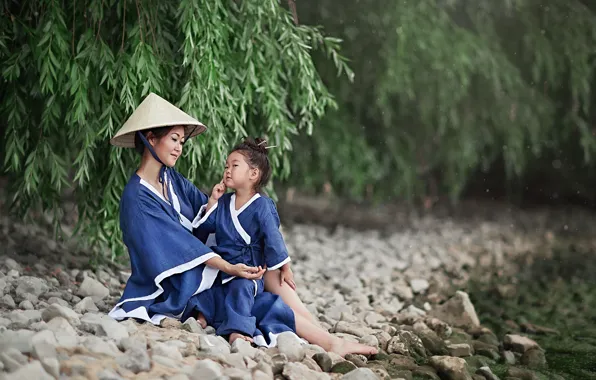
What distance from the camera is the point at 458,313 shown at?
4961mm

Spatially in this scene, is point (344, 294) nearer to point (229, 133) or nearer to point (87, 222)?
point (229, 133)

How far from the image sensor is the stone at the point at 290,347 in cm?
331

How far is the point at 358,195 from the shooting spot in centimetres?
809

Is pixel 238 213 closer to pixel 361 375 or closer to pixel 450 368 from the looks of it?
pixel 361 375

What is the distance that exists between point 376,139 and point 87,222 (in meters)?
4.24

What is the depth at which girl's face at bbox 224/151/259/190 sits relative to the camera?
3561 millimetres

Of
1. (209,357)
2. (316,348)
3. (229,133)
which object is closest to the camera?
(209,357)

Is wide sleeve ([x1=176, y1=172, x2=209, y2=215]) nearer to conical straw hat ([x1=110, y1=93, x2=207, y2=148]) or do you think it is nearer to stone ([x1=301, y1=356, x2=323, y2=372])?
conical straw hat ([x1=110, y1=93, x2=207, y2=148])

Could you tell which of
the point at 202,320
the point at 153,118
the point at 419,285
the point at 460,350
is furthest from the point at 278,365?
the point at 419,285

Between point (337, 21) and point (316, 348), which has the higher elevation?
point (337, 21)

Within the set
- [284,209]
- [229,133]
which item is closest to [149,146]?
[229,133]

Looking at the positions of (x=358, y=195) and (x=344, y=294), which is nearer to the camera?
(x=344, y=294)

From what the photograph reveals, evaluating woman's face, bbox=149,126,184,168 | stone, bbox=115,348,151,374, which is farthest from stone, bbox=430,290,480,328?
stone, bbox=115,348,151,374

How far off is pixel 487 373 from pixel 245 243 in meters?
1.29
